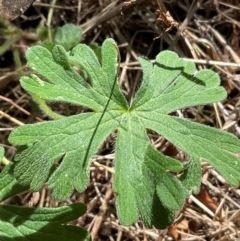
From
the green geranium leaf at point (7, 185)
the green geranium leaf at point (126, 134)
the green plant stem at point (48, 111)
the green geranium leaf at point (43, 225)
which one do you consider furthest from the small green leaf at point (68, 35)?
the green geranium leaf at point (43, 225)

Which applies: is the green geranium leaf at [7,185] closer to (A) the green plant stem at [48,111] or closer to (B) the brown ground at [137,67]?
(B) the brown ground at [137,67]

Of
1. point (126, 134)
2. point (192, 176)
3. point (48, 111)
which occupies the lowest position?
point (192, 176)

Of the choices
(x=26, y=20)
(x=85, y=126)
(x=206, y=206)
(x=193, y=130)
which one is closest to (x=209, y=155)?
(x=193, y=130)

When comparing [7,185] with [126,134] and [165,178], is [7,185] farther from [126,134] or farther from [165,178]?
[165,178]

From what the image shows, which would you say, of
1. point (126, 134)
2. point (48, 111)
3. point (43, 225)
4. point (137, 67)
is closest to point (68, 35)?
point (137, 67)

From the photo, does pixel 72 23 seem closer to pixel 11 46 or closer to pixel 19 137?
pixel 11 46

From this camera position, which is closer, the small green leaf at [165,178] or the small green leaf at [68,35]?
the small green leaf at [165,178]
